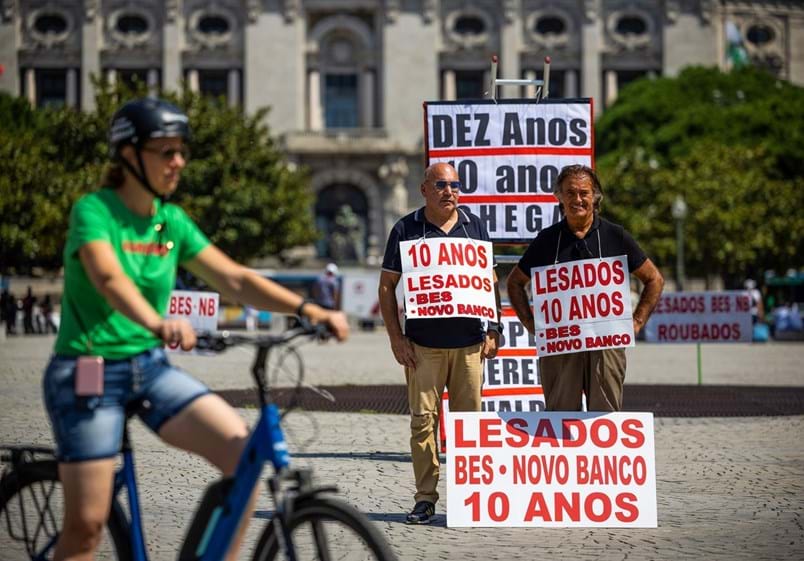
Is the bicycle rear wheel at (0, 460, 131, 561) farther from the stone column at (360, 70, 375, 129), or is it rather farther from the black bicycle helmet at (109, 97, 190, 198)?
the stone column at (360, 70, 375, 129)

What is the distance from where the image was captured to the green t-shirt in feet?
15.7

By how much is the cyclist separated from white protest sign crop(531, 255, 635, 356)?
338cm

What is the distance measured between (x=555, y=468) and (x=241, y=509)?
124 inches

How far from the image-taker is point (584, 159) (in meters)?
10.7

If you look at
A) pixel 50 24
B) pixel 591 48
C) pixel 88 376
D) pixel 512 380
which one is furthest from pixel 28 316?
pixel 88 376

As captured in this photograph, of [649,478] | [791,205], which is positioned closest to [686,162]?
[791,205]

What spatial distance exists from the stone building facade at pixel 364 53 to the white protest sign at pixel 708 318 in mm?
51694

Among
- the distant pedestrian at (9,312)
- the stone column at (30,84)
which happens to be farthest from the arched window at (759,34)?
the distant pedestrian at (9,312)

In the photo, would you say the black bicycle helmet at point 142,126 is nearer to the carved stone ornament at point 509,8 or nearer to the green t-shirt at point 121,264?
the green t-shirt at point 121,264

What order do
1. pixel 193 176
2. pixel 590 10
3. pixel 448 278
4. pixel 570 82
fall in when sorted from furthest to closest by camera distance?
pixel 570 82 → pixel 590 10 → pixel 193 176 → pixel 448 278

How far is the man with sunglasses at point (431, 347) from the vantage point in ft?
26.1

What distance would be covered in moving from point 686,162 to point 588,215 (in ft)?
151

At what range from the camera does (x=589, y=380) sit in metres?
7.98

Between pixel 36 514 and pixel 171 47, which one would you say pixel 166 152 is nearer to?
pixel 36 514
